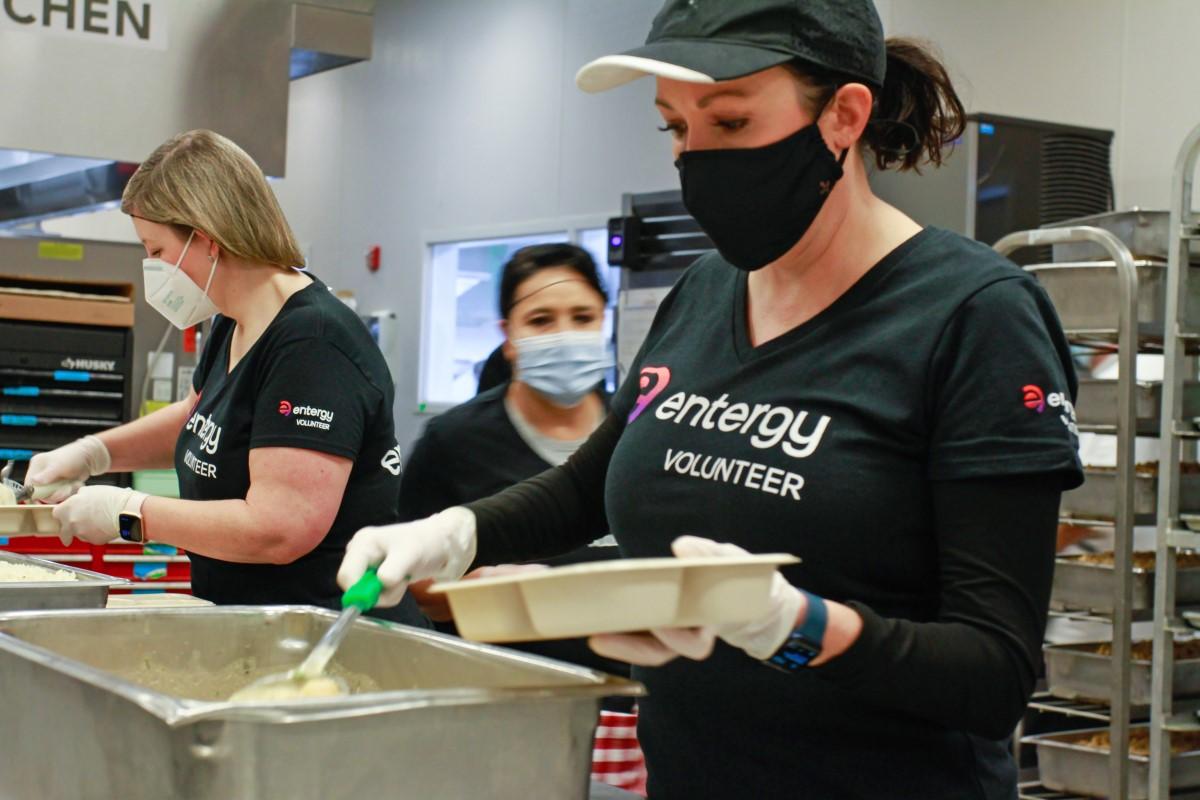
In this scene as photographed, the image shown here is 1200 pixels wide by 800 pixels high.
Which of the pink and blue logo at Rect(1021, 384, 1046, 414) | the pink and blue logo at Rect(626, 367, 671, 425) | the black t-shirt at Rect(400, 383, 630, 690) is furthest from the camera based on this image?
the black t-shirt at Rect(400, 383, 630, 690)

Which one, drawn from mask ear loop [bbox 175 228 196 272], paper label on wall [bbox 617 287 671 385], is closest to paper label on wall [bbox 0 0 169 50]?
mask ear loop [bbox 175 228 196 272]

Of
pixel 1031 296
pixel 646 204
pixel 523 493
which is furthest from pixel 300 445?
pixel 646 204

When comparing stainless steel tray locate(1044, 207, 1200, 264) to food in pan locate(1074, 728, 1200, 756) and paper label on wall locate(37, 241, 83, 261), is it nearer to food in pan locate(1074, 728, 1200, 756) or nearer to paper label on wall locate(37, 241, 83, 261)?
food in pan locate(1074, 728, 1200, 756)

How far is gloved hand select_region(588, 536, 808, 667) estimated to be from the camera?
3.10ft

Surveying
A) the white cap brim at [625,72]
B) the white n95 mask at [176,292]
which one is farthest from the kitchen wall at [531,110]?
the white cap brim at [625,72]

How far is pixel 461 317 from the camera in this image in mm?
7504

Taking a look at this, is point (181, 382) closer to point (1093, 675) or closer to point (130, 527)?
point (130, 527)

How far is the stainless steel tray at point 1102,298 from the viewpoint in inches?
137

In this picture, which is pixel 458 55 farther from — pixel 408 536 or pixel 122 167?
pixel 408 536

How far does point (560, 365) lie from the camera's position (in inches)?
101

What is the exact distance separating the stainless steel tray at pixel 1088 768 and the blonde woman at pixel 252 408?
2165 millimetres

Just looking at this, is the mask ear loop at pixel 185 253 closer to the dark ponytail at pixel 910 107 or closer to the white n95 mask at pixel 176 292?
the white n95 mask at pixel 176 292

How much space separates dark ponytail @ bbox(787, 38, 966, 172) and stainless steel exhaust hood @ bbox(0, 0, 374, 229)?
1.68m

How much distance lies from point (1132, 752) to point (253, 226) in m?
2.63
